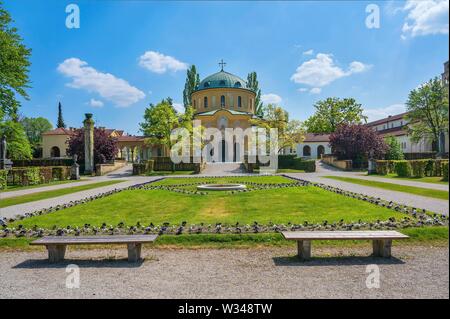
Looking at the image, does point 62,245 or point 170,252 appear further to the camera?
point 170,252

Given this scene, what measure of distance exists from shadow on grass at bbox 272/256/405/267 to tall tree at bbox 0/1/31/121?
2817cm

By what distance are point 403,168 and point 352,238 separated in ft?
80.2

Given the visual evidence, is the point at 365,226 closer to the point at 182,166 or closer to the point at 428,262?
the point at 428,262

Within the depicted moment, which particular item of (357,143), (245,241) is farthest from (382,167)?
(245,241)

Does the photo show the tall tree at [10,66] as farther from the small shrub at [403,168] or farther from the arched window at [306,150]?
the arched window at [306,150]

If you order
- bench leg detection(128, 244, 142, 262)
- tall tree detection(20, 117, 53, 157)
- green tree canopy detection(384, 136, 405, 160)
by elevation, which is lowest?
bench leg detection(128, 244, 142, 262)

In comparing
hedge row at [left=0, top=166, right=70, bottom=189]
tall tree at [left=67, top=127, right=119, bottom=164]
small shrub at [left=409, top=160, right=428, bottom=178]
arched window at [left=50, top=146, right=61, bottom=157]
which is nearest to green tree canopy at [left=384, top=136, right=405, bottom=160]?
small shrub at [left=409, top=160, right=428, bottom=178]

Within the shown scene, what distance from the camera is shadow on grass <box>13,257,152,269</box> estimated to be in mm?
6113

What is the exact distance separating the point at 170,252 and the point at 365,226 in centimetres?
484

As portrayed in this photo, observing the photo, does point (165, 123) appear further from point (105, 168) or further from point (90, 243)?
point (90, 243)

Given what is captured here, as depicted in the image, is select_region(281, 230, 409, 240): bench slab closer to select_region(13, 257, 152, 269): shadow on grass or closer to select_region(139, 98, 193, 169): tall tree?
select_region(13, 257, 152, 269): shadow on grass

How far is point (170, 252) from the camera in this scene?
698 cm

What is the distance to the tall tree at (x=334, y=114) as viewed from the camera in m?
62.2
